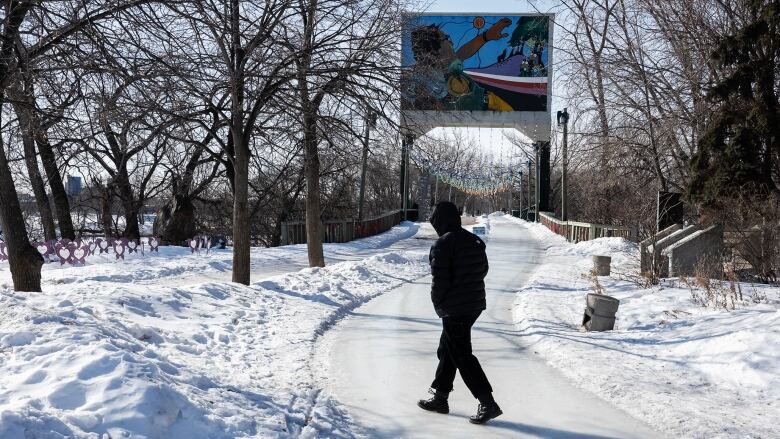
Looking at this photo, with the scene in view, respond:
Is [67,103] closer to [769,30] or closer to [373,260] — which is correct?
[373,260]

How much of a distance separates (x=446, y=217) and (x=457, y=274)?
1.63 ft

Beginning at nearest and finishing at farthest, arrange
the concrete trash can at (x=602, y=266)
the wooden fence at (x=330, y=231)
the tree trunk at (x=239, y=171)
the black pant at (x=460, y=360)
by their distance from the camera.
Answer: the black pant at (x=460, y=360) < the tree trunk at (x=239, y=171) < the concrete trash can at (x=602, y=266) < the wooden fence at (x=330, y=231)

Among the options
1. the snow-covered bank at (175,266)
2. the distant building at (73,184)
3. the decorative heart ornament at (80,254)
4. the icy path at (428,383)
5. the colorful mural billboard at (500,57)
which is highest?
the colorful mural billboard at (500,57)

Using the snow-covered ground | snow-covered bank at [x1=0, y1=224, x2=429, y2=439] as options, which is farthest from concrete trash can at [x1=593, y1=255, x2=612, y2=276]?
snow-covered bank at [x1=0, y1=224, x2=429, y2=439]

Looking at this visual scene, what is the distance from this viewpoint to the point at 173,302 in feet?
30.5

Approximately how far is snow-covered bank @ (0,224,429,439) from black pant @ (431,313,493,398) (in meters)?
1.02

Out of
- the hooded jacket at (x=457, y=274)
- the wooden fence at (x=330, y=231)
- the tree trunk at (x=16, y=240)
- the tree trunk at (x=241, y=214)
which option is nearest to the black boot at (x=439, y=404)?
the hooded jacket at (x=457, y=274)

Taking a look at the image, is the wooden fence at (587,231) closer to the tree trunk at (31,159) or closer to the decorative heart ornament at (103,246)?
the decorative heart ornament at (103,246)

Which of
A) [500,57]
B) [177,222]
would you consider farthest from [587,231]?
[177,222]

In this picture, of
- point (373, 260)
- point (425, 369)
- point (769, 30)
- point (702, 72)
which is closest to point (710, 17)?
point (702, 72)

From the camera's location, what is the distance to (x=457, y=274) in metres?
5.38

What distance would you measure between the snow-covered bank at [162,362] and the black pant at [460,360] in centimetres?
102

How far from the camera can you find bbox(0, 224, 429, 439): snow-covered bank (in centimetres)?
423

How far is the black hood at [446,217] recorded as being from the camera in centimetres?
551
